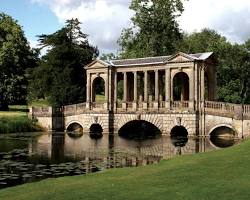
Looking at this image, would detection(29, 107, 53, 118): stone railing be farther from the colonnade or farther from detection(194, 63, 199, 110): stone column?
detection(194, 63, 199, 110): stone column

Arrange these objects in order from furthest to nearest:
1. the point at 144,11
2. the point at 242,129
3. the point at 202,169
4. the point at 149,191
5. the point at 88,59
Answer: the point at 88,59 → the point at 144,11 → the point at 242,129 → the point at 202,169 → the point at 149,191

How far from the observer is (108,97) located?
6000cm

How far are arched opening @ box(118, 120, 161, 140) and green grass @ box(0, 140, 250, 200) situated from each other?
37.2 meters

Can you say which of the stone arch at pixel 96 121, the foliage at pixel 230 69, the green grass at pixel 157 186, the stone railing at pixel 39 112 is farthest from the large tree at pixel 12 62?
the green grass at pixel 157 186

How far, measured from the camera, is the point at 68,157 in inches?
1337

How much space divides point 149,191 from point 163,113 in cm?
4000

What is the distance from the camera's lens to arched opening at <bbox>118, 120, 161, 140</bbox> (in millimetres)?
58881

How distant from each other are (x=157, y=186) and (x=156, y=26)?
54.3 metres

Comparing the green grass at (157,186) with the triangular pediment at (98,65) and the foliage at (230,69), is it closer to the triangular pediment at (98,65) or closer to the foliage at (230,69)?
the triangular pediment at (98,65)

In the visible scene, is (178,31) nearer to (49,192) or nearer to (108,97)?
(108,97)

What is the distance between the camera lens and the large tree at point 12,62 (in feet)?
260

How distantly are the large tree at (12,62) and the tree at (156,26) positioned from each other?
22875 millimetres

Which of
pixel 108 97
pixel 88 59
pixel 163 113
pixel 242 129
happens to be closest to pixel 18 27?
pixel 88 59

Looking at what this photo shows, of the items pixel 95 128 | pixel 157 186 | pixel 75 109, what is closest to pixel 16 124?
pixel 75 109
